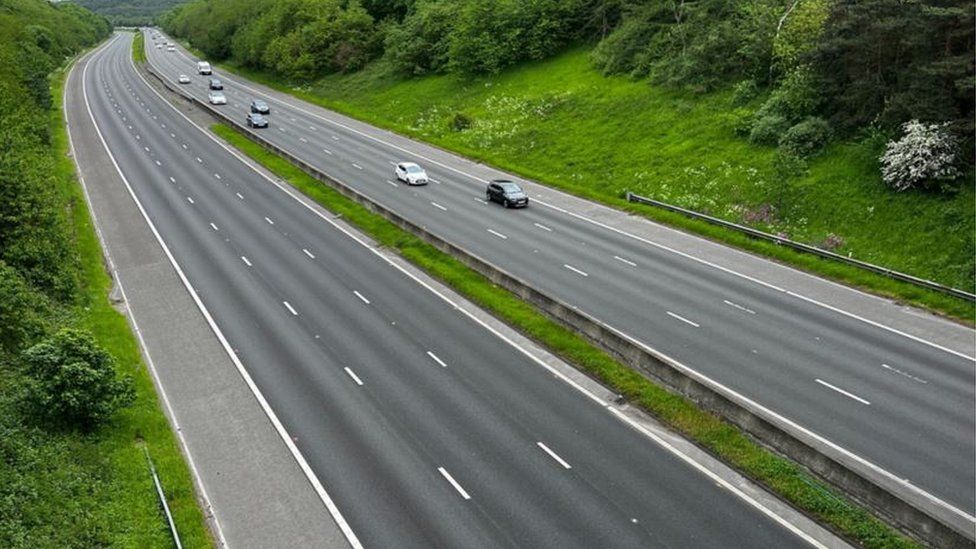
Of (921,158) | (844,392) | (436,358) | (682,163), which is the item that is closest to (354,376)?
(436,358)

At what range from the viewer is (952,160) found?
33531 mm

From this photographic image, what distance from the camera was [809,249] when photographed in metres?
33.7

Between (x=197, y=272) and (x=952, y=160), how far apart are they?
36436mm

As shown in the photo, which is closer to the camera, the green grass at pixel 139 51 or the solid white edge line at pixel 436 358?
the solid white edge line at pixel 436 358

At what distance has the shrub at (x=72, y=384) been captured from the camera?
1981 centimetres

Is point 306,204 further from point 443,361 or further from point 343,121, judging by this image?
point 343,121

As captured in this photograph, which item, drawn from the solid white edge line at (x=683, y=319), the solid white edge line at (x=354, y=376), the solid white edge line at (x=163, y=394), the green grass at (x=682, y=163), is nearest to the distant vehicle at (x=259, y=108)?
the green grass at (x=682, y=163)

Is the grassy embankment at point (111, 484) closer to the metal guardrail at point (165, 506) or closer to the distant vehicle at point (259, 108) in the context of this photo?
the metal guardrail at point (165, 506)

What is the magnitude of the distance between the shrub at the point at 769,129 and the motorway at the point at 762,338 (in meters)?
13.2

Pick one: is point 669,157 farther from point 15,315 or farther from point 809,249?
point 15,315

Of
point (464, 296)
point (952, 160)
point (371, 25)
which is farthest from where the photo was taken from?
point (371, 25)

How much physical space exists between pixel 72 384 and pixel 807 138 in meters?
39.0

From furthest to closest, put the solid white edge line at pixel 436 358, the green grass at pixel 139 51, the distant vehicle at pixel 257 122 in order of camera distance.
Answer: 1. the green grass at pixel 139 51
2. the distant vehicle at pixel 257 122
3. the solid white edge line at pixel 436 358

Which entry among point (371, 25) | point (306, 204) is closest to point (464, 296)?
point (306, 204)
